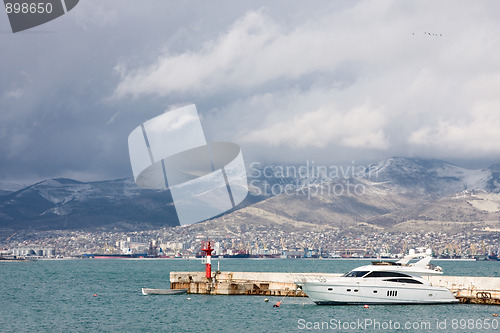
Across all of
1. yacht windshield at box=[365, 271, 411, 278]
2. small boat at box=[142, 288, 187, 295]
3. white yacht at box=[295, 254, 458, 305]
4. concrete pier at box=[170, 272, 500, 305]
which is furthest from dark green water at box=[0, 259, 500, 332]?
yacht windshield at box=[365, 271, 411, 278]

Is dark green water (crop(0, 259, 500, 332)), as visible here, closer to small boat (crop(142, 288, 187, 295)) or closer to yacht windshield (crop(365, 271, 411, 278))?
small boat (crop(142, 288, 187, 295))

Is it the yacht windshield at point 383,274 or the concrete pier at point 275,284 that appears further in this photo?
the concrete pier at point 275,284

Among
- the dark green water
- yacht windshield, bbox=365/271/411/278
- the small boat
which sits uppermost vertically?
yacht windshield, bbox=365/271/411/278

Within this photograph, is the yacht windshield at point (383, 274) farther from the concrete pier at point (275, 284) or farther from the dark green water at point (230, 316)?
the concrete pier at point (275, 284)

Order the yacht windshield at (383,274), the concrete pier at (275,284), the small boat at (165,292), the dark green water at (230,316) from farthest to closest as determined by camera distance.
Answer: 1. the small boat at (165,292)
2. the concrete pier at (275,284)
3. the yacht windshield at (383,274)
4. the dark green water at (230,316)

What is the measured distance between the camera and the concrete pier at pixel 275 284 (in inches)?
2306

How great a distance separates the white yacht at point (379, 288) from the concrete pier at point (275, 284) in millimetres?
2325

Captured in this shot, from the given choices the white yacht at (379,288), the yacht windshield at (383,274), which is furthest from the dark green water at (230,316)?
the yacht windshield at (383,274)

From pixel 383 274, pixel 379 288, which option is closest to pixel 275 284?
pixel 379 288

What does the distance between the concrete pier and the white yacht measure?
91.5 inches

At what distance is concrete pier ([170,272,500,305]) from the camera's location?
5856 centimetres

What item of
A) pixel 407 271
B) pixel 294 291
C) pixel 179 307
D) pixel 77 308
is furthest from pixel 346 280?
pixel 77 308

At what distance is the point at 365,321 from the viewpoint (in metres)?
51.4

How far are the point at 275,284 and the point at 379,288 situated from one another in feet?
44.8
